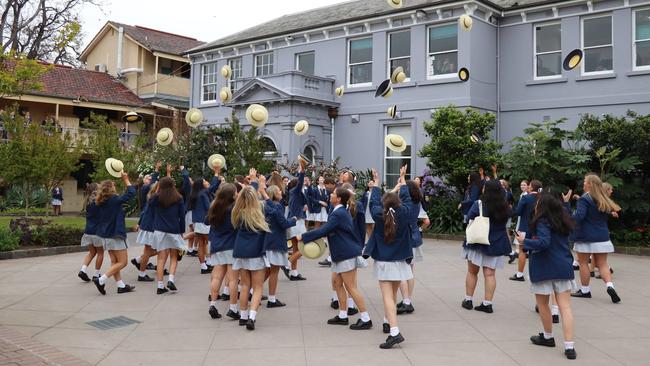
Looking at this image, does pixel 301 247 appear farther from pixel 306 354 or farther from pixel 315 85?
pixel 315 85

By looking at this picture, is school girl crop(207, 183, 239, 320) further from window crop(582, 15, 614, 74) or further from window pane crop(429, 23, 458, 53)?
window crop(582, 15, 614, 74)

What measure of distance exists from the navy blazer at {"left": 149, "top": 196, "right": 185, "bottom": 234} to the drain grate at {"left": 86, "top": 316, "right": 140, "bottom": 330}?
1.72 m

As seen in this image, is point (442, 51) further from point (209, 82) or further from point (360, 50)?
point (209, 82)

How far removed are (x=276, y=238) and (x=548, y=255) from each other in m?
3.49

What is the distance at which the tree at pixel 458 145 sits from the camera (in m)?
16.5

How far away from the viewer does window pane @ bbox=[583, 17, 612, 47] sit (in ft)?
58.6

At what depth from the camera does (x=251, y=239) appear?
6.70m

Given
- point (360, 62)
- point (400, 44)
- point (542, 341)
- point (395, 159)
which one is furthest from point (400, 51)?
point (542, 341)

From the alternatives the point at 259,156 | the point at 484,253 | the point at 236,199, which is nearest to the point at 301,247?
the point at 236,199

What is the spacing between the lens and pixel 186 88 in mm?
34375

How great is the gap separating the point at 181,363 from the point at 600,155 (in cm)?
1254

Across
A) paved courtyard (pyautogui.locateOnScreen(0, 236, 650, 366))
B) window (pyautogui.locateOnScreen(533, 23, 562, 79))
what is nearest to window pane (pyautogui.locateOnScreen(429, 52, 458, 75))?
window (pyautogui.locateOnScreen(533, 23, 562, 79))

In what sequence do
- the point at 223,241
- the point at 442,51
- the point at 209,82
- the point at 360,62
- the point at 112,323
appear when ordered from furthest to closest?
the point at 209,82
the point at 360,62
the point at 442,51
the point at 223,241
the point at 112,323

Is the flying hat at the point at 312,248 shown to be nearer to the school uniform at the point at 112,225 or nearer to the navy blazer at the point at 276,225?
the navy blazer at the point at 276,225
